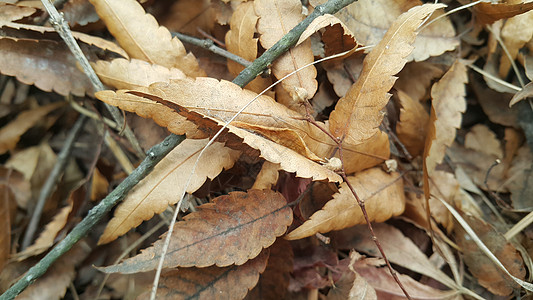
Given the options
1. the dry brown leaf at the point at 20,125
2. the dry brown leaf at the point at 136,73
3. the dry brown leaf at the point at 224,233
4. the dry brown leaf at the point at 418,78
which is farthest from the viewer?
the dry brown leaf at the point at 20,125

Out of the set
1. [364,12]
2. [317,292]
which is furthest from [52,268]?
[364,12]

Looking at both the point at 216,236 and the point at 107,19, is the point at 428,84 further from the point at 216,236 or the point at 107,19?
the point at 107,19

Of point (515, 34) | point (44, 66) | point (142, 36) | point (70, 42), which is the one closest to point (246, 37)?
point (142, 36)

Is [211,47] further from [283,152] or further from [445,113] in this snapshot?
[445,113]

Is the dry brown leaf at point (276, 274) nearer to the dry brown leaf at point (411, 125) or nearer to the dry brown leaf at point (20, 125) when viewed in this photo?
the dry brown leaf at point (411, 125)

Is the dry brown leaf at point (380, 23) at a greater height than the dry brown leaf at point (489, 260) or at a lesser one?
greater

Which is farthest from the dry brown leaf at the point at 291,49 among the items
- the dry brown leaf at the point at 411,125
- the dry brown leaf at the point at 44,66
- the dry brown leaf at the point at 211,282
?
the dry brown leaf at the point at 44,66

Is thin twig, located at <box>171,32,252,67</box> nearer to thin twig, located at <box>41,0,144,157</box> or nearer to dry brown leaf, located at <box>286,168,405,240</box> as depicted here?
thin twig, located at <box>41,0,144,157</box>

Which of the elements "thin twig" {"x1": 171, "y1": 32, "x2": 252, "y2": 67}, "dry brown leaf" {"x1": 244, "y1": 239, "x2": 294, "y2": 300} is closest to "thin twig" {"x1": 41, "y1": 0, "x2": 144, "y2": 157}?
"thin twig" {"x1": 171, "y1": 32, "x2": 252, "y2": 67}
